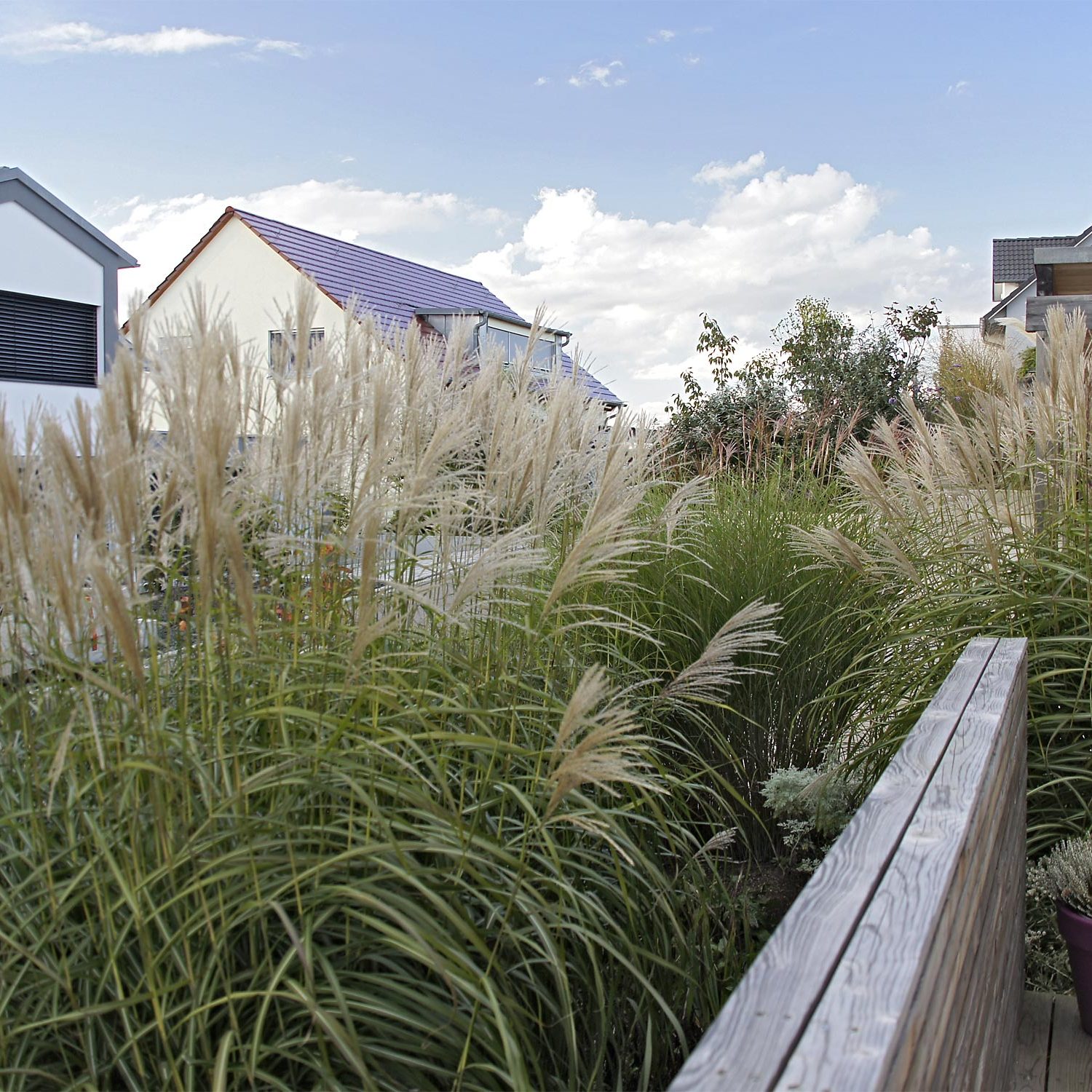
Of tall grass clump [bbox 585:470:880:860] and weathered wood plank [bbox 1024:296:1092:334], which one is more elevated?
weathered wood plank [bbox 1024:296:1092:334]

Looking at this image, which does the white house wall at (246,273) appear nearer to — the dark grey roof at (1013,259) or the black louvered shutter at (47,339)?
the black louvered shutter at (47,339)

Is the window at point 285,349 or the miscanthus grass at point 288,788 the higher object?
the window at point 285,349

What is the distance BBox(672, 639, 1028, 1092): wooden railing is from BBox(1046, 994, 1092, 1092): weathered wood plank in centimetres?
15

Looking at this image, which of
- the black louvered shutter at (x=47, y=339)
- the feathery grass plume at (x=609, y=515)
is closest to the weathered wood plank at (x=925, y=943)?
the feathery grass plume at (x=609, y=515)

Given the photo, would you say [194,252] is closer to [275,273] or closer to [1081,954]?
[275,273]

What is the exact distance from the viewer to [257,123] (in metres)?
11.3

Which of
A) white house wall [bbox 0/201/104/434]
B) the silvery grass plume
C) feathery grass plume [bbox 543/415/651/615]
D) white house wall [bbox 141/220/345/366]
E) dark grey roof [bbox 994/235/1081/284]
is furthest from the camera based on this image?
dark grey roof [bbox 994/235/1081/284]

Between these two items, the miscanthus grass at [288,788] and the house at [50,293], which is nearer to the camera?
the miscanthus grass at [288,788]

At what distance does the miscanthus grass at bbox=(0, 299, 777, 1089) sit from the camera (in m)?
1.38

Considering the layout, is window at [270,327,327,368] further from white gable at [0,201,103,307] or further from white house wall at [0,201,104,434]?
white gable at [0,201,103,307]

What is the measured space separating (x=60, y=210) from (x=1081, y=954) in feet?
73.9

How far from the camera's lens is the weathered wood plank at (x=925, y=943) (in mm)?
801

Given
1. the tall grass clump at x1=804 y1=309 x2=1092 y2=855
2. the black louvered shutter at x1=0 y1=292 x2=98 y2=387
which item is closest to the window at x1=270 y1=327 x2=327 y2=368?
the tall grass clump at x1=804 y1=309 x2=1092 y2=855

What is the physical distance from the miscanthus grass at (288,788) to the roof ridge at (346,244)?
24.9 m
